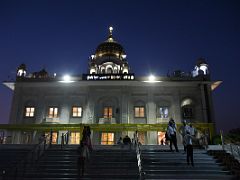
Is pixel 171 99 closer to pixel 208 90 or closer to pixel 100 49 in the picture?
pixel 208 90

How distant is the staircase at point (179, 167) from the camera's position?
1180 centimetres

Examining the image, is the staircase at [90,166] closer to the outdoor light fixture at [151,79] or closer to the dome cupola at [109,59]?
the outdoor light fixture at [151,79]

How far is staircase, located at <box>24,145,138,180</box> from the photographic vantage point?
12.0 meters

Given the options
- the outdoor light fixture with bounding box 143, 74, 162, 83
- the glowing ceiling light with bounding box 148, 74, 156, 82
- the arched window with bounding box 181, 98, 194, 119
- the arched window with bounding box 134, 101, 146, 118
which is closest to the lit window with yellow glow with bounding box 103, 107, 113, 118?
the arched window with bounding box 134, 101, 146, 118

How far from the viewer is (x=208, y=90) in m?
30.6

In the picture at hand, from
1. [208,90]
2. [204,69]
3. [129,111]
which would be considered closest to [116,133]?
[129,111]

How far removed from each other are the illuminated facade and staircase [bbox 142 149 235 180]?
14.6 m

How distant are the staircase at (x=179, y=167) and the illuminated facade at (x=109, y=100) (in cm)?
1464

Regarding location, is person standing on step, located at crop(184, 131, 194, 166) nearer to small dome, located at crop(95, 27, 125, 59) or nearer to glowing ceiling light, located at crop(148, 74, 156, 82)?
glowing ceiling light, located at crop(148, 74, 156, 82)

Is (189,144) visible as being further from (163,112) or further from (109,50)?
(109,50)

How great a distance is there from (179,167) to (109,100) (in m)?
19.0

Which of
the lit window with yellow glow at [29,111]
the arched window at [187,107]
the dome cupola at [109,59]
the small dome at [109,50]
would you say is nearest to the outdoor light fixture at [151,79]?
the arched window at [187,107]

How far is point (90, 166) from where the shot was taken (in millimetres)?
13195

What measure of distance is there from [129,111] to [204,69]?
1119 centimetres
